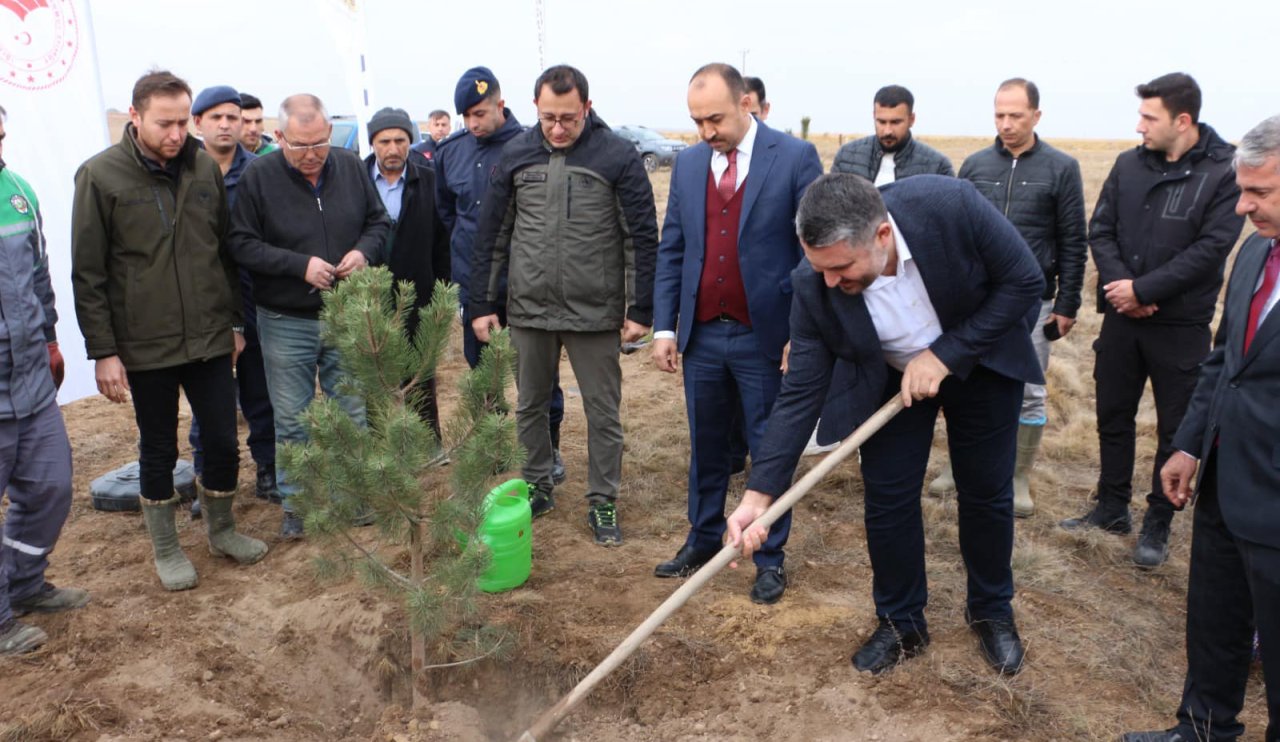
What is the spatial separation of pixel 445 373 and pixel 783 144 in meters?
4.43

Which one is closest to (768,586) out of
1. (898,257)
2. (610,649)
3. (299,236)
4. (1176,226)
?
(610,649)

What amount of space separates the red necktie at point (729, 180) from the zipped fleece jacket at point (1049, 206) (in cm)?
143

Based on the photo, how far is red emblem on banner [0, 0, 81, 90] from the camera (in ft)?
14.5

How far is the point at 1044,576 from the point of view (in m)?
3.87

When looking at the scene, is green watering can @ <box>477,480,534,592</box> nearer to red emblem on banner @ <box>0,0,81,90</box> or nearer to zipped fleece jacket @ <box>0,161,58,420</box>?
zipped fleece jacket @ <box>0,161,58,420</box>

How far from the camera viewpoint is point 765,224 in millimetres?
3408

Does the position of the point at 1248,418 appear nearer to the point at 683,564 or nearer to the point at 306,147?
the point at 683,564

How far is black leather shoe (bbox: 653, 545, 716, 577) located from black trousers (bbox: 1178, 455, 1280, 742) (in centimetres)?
177

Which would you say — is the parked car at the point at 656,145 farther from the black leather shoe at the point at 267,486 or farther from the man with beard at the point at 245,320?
the black leather shoe at the point at 267,486

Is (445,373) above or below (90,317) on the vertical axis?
below

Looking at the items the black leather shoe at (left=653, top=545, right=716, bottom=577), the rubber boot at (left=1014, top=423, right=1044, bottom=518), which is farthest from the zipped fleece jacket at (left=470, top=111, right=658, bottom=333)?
the rubber boot at (left=1014, top=423, right=1044, bottom=518)

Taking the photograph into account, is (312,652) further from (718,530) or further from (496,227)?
(496,227)

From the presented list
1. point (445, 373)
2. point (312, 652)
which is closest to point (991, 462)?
point (312, 652)

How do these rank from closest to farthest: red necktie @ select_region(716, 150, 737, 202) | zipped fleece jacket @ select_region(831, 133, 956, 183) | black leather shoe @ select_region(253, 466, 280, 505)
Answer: red necktie @ select_region(716, 150, 737, 202)
zipped fleece jacket @ select_region(831, 133, 956, 183)
black leather shoe @ select_region(253, 466, 280, 505)
